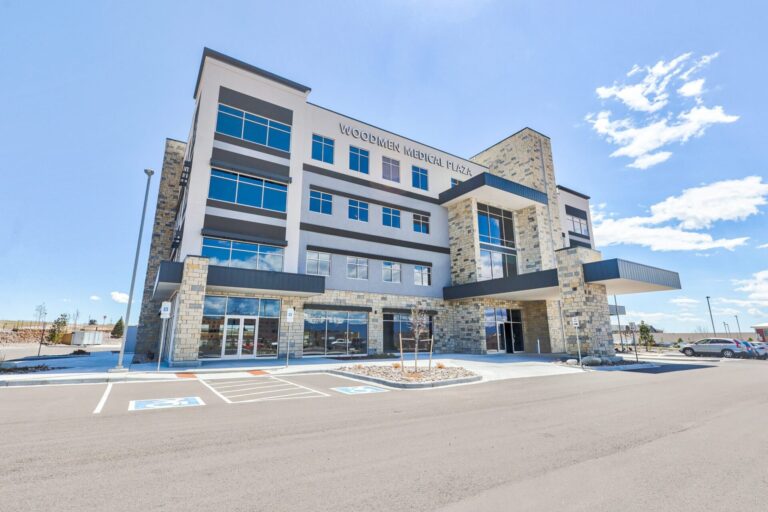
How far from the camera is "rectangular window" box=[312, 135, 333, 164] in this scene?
25741 millimetres

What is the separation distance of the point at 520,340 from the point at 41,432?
28.6 metres

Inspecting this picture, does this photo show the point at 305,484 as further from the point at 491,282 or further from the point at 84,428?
the point at 491,282

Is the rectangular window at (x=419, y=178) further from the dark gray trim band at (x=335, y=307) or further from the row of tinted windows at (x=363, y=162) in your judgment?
the dark gray trim band at (x=335, y=307)

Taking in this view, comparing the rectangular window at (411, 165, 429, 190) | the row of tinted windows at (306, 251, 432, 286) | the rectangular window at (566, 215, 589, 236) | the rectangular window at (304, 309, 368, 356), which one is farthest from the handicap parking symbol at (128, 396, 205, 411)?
the rectangular window at (566, 215, 589, 236)

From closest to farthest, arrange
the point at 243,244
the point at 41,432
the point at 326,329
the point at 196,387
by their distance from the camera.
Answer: the point at 41,432
the point at 196,387
the point at 243,244
the point at 326,329

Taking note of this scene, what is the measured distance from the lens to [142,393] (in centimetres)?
1041

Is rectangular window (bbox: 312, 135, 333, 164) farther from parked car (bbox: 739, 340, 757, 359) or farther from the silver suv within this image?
parked car (bbox: 739, 340, 757, 359)

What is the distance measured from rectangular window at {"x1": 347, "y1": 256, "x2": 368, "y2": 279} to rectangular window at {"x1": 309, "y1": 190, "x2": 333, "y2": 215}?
376cm

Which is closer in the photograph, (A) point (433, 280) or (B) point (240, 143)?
(B) point (240, 143)

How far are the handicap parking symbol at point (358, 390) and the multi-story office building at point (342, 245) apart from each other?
6.10 metres

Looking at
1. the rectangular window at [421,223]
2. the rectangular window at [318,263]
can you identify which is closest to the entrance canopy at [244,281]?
the rectangular window at [318,263]

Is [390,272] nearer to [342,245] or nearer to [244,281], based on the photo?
[342,245]

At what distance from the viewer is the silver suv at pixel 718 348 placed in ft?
90.4

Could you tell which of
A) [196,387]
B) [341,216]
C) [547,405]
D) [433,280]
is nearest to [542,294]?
[433,280]
